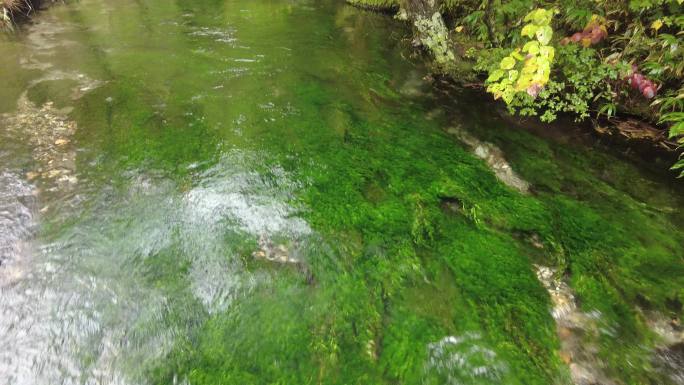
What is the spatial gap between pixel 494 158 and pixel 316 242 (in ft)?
7.64

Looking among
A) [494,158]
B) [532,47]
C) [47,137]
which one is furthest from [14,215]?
[532,47]

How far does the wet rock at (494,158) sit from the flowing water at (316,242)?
0.03 m

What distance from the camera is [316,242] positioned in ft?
10.2

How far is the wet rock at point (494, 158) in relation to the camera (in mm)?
3787

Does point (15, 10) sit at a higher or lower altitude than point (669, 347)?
lower

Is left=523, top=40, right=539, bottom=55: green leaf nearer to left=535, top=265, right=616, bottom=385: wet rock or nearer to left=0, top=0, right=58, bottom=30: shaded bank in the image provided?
left=535, top=265, right=616, bottom=385: wet rock

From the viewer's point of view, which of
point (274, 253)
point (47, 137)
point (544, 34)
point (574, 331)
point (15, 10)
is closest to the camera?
point (574, 331)

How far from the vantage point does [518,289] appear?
107 inches

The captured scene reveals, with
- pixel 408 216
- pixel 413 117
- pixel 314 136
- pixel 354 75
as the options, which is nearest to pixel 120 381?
pixel 408 216

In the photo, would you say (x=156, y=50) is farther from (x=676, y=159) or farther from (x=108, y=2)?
(x=676, y=159)

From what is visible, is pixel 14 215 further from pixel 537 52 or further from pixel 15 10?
pixel 15 10

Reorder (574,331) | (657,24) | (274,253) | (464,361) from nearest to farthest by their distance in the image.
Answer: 1. (464,361)
2. (574,331)
3. (274,253)
4. (657,24)

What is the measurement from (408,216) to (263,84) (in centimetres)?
336

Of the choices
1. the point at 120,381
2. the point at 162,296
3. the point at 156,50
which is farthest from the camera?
the point at 156,50
